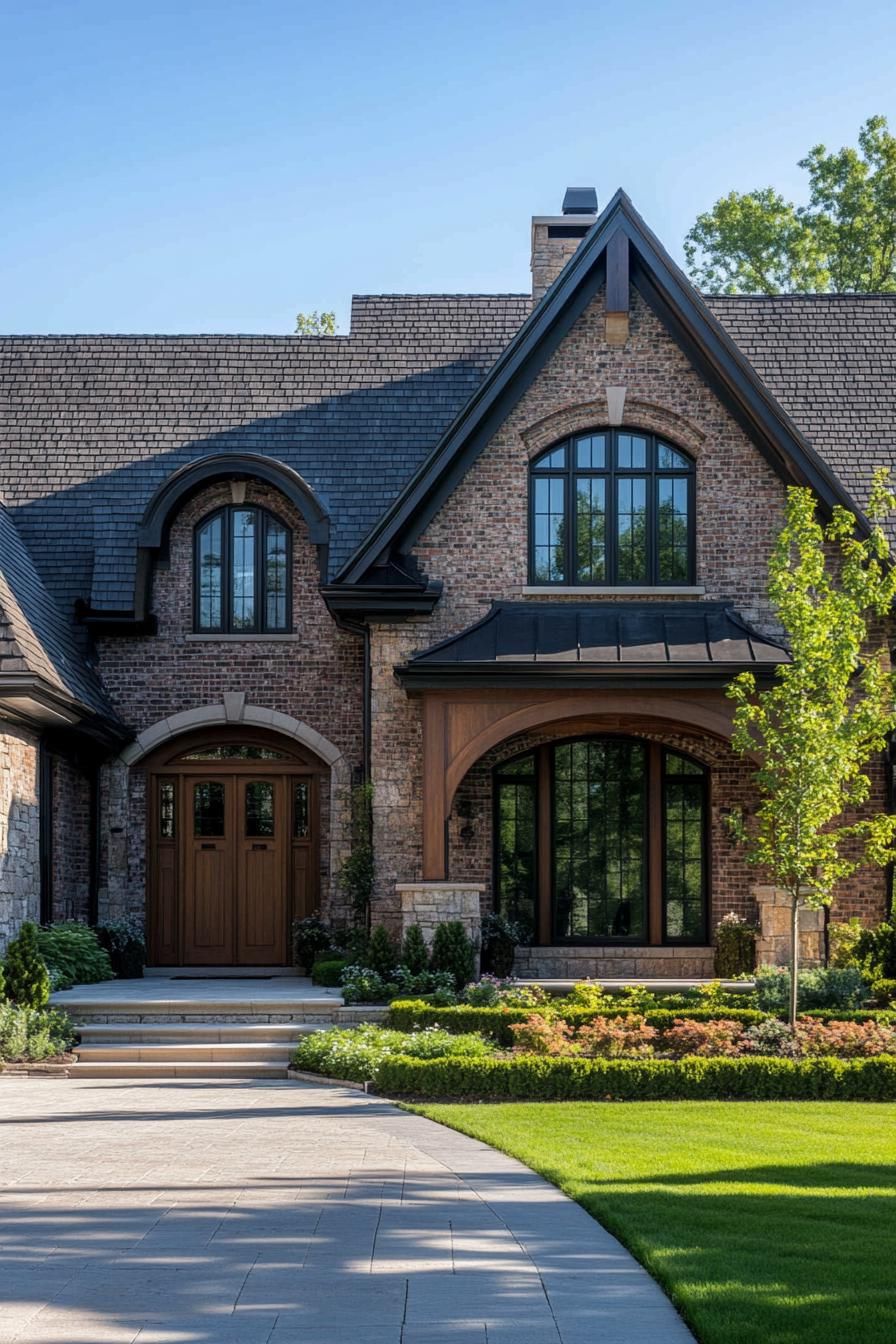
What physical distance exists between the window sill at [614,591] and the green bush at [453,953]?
420 cm

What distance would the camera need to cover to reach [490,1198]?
8.34 meters

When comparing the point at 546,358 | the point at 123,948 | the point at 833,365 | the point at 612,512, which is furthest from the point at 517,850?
the point at 833,365

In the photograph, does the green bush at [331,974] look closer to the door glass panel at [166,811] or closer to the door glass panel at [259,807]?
the door glass panel at [259,807]

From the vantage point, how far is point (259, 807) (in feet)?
69.2

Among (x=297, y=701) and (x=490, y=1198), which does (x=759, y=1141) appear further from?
(x=297, y=701)

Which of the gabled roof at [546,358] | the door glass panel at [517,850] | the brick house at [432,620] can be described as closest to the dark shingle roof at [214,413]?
the brick house at [432,620]

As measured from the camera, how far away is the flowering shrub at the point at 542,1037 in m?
13.4

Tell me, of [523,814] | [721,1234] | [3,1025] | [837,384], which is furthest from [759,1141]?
[837,384]

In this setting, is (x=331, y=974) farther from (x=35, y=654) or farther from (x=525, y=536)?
(x=525, y=536)

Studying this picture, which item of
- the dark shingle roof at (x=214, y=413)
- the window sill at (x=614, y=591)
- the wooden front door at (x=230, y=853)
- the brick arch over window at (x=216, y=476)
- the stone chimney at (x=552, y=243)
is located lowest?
the wooden front door at (x=230, y=853)

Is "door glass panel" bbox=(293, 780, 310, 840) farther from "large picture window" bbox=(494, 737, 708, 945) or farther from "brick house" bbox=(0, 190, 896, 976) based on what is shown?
"large picture window" bbox=(494, 737, 708, 945)

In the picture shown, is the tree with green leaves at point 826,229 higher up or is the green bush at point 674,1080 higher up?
the tree with green leaves at point 826,229

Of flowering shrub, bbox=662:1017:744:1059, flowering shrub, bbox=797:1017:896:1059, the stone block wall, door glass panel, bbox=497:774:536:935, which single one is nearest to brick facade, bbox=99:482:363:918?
door glass panel, bbox=497:774:536:935

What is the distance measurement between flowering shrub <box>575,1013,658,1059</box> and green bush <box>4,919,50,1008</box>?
509cm
